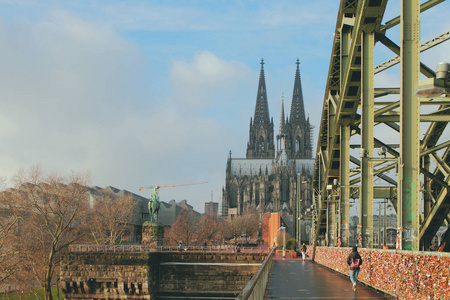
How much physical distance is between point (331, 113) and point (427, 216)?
772 centimetres

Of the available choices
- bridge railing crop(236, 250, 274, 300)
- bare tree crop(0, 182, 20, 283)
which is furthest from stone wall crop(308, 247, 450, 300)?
bare tree crop(0, 182, 20, 283)

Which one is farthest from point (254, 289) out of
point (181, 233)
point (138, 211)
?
point (138, 211)

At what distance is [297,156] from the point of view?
181500mm

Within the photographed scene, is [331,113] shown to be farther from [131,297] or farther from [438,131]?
[131,297]

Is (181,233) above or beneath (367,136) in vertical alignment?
beneath

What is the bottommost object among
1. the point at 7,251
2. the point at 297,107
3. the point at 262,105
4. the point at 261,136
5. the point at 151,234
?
the point at 7,251

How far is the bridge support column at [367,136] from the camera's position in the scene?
2016cm

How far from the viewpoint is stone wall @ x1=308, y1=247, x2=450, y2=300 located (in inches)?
432

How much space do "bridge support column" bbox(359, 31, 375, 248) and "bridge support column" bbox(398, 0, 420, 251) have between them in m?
5.12

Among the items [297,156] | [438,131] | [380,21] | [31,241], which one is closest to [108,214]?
[31,241]

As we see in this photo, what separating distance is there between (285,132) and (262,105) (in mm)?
12293

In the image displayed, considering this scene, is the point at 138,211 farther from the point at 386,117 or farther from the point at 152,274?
the point at 386,117

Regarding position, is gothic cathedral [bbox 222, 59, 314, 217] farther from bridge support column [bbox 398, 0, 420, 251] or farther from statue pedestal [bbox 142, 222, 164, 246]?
bridge support column [bbox 398, 0, 420, 251]

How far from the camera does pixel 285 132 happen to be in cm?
18412
